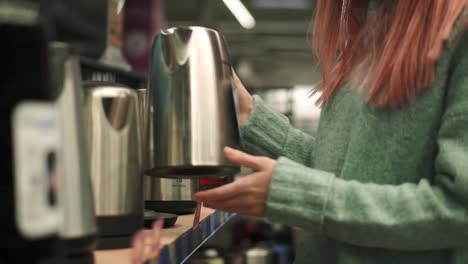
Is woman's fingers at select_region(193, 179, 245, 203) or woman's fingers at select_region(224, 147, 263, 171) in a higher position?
woman's fingers at select_region(224, 147, 263, 171)

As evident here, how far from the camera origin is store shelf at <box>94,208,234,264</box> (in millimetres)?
870

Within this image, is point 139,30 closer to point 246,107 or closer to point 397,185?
point 246,107

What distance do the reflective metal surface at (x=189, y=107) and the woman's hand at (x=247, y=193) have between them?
0.04 metres

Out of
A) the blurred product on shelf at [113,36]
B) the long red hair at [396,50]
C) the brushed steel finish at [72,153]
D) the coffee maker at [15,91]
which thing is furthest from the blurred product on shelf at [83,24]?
the coffee maker at [15,91]

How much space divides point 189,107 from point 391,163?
1.23 ft

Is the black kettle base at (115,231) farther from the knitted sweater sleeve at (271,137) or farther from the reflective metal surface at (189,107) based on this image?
the knitted sweater sleeve at (271,137)

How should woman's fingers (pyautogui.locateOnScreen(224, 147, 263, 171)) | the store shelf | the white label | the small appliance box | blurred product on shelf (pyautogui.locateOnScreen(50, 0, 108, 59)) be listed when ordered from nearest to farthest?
the white label < the store shelf < woman's fingers (pyautogui.locateOnScreen(224, 147, 263, 171)) < blurred product on shelf (pyautogui.locateOnScreen(50, 0, 108, 59)) < the small appliance box

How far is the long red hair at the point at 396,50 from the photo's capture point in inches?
40.9

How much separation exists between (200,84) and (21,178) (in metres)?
0.58

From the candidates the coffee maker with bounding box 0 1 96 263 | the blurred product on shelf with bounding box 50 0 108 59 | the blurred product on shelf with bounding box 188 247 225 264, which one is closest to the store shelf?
the coffee maker with bounding box 0 1 96 263

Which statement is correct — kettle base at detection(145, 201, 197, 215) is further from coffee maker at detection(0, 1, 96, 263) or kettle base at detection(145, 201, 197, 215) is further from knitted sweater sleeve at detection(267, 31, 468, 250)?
coffee maker at detection(0, 1, 96, 263)

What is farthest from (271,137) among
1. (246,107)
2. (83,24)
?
(83,24)

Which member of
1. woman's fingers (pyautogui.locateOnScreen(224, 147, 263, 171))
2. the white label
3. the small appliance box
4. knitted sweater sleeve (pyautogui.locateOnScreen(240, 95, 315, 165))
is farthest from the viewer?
the small appliance box

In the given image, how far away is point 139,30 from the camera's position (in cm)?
475
